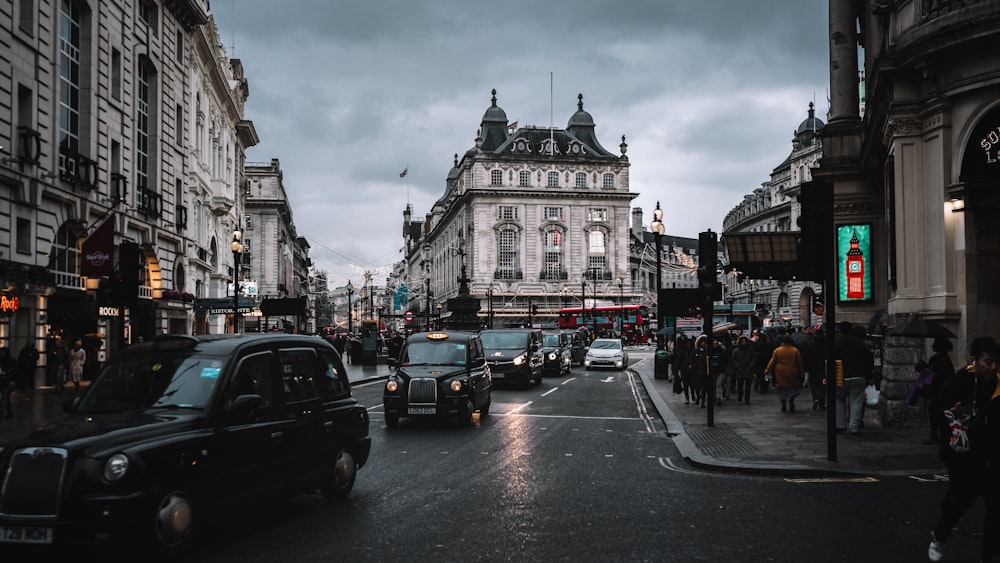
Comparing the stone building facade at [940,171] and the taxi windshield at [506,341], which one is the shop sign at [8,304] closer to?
the taxi windshield at [506,341]

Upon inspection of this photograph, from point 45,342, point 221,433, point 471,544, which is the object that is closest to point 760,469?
point 471,544

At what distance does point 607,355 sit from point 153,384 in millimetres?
35766

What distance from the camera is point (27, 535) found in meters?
6.25

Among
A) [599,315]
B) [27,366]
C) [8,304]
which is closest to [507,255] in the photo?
[599,315]

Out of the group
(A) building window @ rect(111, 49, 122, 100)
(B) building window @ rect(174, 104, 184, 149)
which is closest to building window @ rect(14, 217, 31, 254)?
(A) building window @ rect(111, 49, 122, 100)

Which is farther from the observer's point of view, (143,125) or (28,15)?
(143,125)

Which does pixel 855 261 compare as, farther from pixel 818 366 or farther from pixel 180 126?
pixel 180 126

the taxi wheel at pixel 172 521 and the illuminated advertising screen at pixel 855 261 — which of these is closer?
the taxi wheel at pixel 172 521

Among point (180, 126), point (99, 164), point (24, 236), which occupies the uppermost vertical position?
point (180, 126)

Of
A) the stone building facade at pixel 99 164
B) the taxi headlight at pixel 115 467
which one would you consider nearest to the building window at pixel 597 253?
the stone building facade at pixel 99 164

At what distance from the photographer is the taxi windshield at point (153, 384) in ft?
25.4

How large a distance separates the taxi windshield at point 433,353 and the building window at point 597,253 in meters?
95.2

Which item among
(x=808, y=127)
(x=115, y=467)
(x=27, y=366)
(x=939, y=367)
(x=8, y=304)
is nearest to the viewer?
(x=115, y=467)

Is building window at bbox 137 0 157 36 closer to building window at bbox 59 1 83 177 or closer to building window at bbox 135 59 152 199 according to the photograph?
building window at bbox 135 59 152 199
